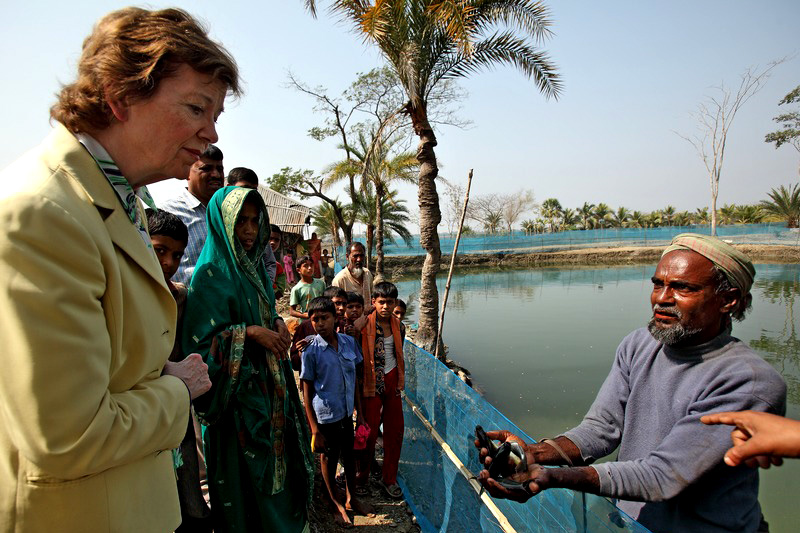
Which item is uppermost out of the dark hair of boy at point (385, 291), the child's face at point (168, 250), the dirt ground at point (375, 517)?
the child's face at point (168, 250)

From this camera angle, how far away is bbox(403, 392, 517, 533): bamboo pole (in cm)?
212

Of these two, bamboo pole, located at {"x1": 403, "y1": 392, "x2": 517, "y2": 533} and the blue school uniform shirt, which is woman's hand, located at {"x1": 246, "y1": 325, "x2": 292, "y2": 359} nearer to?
the blue school uniform shirt

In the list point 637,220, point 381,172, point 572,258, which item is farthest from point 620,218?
point 381,172

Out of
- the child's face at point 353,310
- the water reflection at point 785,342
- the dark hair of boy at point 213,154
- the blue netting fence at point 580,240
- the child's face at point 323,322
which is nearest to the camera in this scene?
the dark hair of boy at point 213,154

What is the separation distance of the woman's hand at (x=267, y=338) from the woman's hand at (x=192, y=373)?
703 mm

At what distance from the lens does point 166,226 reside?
2.31m

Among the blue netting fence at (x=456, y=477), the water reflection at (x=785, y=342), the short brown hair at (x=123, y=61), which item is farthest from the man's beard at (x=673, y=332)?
the water reflection at (x=785, y=342)

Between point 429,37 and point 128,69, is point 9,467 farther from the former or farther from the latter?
point 429,37

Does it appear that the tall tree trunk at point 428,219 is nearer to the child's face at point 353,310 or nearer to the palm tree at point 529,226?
the child's face at point 353,310

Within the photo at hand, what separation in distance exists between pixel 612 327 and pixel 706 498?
39.0ft

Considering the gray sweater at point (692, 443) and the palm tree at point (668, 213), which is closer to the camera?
the gray sweater at point (692, 443)

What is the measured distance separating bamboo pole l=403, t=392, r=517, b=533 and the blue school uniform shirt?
2.03 ft

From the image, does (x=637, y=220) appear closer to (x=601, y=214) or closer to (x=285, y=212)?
(x=601, y=214)

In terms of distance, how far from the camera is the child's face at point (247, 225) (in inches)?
84.3
